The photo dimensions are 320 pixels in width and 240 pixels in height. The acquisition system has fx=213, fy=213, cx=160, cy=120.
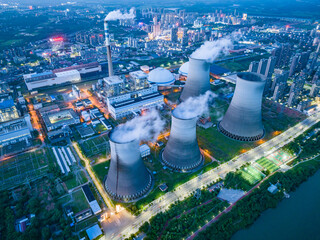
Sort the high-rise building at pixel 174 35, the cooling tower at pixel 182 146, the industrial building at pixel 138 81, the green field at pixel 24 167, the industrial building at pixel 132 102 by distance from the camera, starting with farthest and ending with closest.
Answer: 1. the high-rise building at pixel 174 35
2. the industrial building at pixel 138 81
3. the industrial building at pixel 132 102
4. the green field at pixel 24 167
5. the cooling tower at pixel 182 146

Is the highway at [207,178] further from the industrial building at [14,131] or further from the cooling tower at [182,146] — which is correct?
Answer: the industrial building at [14,131]

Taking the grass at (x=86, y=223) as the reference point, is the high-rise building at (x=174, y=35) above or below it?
above

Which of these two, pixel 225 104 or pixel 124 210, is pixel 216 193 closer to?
pixel 124 210

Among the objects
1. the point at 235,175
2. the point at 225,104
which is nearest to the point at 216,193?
the point at 235,175

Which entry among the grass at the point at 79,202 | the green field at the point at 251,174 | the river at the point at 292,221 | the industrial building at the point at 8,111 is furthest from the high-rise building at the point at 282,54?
the industrial building at the point at 8,111

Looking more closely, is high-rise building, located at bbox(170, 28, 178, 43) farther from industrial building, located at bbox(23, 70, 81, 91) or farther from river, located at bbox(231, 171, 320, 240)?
river, located at bbox(231, 171, 320, 240)

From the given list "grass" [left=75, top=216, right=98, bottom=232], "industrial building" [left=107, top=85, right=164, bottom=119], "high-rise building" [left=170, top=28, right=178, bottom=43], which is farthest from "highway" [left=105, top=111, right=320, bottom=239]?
"high-rise building" [left=170, top=28, right=178, bottom=43]

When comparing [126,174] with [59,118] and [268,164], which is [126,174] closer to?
[268,164]
